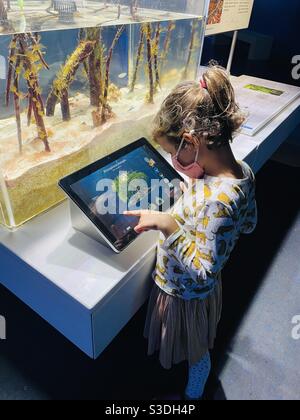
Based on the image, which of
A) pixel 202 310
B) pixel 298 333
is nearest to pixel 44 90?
pixel 202 310

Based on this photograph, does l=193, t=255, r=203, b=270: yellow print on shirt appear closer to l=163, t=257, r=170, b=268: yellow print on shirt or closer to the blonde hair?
l=163, t=257, r=170, b=268: yellow print on shirt

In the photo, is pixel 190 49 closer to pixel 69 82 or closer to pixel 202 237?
pixel 69 82

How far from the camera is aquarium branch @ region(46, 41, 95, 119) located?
744 millimetres

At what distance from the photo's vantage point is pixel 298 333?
1209 millimetres

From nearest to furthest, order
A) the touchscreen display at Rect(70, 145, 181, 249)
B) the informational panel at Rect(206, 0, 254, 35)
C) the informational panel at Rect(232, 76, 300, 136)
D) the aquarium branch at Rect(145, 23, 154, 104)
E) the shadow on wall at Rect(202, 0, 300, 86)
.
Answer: the touchscreen display at Rect(70, 145, 181, 249) → the aquarium branch at Rect(145, 23, 154, 104) → the informational panel at Rect(232, 76, 300, 136) → the informational panel at Rect(206, 0, 254, 35) → the shadow on wall at Rect(202, 0, 300, 86)

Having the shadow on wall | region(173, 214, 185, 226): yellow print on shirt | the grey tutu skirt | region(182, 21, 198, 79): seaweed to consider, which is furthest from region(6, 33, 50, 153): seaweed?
the shadow on wall

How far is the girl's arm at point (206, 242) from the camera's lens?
1.93 feet

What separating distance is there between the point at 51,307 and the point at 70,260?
4.7 inches

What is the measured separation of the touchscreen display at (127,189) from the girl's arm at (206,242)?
4.9 inches

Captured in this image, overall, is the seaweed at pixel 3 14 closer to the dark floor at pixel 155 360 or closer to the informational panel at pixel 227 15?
the dark floor at pixel 155 360

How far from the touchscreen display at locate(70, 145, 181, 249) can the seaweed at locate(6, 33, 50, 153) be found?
20 centimetres

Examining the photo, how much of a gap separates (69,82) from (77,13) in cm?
16

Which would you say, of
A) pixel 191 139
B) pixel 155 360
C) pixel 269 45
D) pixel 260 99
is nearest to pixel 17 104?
pixel 191 139

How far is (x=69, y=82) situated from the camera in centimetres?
77
